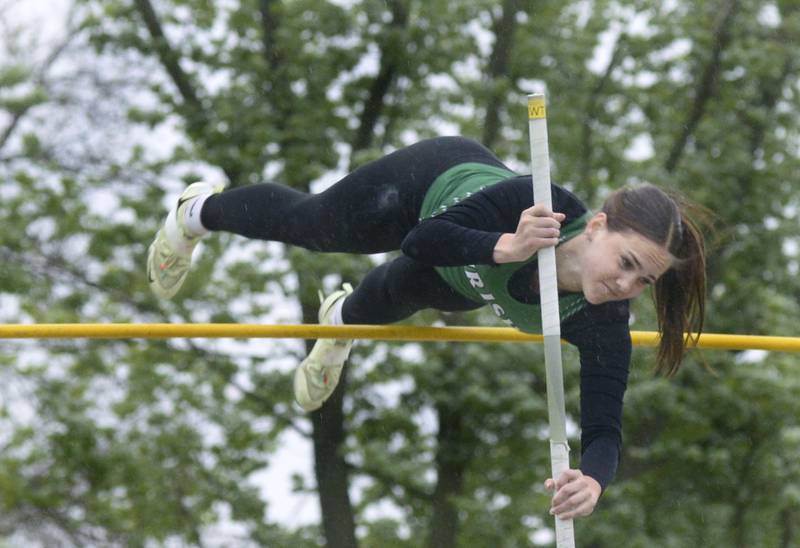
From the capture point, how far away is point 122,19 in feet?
29.8

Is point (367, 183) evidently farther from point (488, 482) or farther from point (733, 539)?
point (733, 539)

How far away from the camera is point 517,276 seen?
127 inches

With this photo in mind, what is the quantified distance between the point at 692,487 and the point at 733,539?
0.48m

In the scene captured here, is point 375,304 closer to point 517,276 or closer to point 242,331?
point 242,331

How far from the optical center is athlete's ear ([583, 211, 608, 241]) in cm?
308

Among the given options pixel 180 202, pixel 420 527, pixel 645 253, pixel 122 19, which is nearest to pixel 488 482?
pixel 420 527

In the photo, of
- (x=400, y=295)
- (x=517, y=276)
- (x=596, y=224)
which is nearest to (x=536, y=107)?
(x=596, y=224)

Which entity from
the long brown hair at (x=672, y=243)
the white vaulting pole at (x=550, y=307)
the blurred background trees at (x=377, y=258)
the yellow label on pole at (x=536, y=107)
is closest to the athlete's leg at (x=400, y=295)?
the long brown hair at (x=672, y=243)

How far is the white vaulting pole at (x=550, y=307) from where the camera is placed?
111 inches

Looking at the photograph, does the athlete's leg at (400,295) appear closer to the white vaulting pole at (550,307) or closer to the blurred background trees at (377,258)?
the white vaulting pole at (550,307)

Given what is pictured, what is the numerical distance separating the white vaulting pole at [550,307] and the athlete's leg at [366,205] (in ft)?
1.70

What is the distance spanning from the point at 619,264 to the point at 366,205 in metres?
0.70

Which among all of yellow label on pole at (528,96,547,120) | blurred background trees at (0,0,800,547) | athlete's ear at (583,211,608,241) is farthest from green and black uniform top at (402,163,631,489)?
blurred background trees at (0,0,800,547)

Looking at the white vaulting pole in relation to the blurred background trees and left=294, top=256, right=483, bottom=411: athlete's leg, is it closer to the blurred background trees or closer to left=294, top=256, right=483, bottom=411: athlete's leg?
left=294, top=256, right=483, bottom=411: athlete's leg
